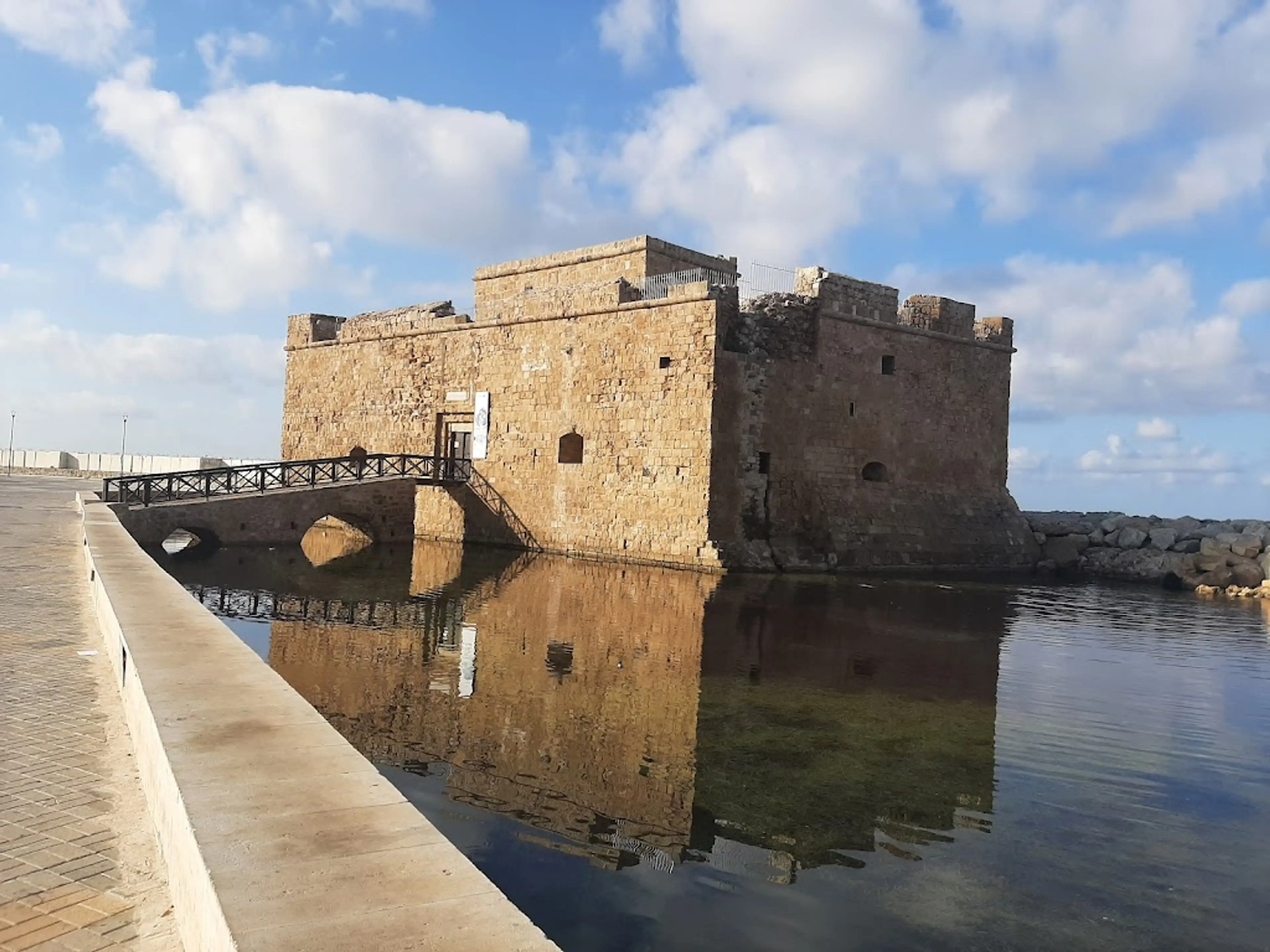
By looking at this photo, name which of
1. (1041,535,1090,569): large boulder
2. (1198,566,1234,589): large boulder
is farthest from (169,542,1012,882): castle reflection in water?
(1041,535,1090,569): large boulder

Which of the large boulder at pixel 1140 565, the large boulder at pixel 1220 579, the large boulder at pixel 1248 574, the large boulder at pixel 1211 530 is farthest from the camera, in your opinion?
the large boulder at pixel 1211 530

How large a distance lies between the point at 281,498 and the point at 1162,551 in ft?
59.0

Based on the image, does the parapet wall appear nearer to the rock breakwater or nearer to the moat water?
the rock breakwater

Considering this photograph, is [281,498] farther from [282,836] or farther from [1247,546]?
[1247,546]

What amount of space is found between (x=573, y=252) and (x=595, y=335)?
→ 12.6 feet

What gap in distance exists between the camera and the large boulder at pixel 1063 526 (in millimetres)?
21750

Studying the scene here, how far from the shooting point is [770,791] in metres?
4.88

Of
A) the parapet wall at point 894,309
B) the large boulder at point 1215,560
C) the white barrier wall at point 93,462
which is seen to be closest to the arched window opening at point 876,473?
the parapet wall at point 894,309

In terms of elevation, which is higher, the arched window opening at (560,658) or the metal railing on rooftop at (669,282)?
the metal railing on rooftop at (669,282)

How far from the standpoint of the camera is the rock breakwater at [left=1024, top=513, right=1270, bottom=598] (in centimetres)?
1748

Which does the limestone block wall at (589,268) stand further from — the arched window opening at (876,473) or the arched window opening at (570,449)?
the arched window opening at (876,473)

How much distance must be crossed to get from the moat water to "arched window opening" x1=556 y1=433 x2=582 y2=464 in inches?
310

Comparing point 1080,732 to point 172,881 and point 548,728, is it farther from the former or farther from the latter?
point 172,881

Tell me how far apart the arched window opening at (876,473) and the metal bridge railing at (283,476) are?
8.29m
